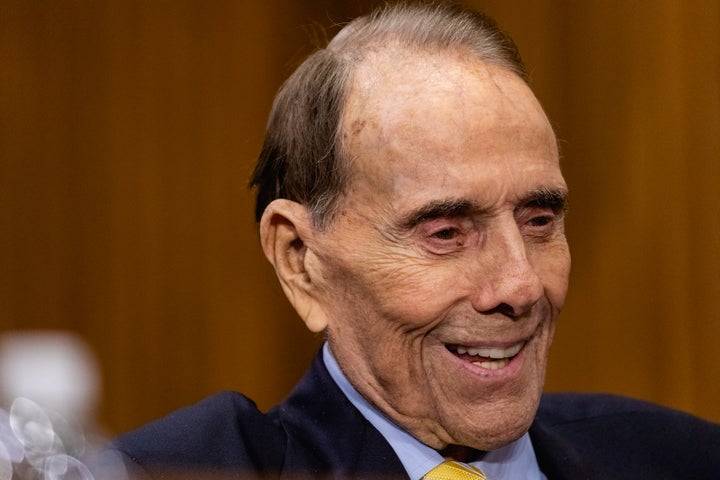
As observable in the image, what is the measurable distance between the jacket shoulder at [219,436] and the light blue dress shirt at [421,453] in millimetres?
146

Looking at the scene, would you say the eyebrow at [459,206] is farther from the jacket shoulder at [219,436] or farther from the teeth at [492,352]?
the jacket shoulder at [219,436]

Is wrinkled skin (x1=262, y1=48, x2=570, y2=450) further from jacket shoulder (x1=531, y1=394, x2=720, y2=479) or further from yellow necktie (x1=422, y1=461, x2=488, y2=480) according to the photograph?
jacket shoulder (x1=531, y1=394, x2=720, y2=479)

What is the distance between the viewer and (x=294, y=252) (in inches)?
73.7

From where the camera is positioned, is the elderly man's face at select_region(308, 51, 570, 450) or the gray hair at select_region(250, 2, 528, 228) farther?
the gray hair at select_region(250, 2, 528, 228)

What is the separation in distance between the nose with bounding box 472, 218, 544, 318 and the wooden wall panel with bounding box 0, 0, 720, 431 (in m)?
1.02

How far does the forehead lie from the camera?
66.1 inches

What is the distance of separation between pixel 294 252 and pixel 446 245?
307 mm

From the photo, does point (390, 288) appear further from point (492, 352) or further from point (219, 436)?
point (219, 436)

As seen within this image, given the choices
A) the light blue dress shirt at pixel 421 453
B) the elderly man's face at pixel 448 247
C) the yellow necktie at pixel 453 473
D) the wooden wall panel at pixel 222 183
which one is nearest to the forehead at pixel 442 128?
the elderly man's face at pixel 448 247

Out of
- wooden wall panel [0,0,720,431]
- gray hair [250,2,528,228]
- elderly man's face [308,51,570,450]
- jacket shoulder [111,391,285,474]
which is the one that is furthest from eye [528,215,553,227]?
wooden wall panel [0,0,720,431]

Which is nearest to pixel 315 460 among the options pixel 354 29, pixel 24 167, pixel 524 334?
pixel 524 334

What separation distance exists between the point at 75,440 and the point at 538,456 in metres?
1.27

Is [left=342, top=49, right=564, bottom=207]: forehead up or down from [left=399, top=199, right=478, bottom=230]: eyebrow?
up

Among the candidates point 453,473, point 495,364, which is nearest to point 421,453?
point 453,473
